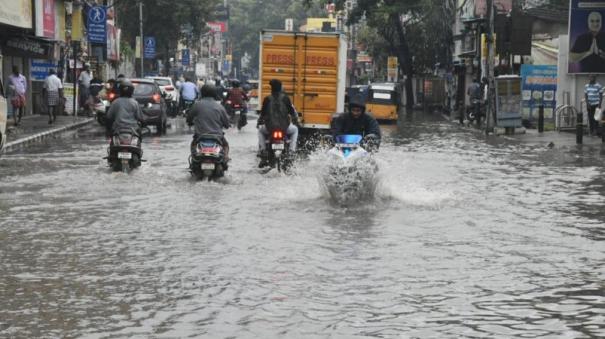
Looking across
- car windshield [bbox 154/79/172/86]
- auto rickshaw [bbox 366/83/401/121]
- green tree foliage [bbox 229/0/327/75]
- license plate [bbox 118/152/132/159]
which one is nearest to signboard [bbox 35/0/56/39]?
car windshield [bbox 154/79/172/86]

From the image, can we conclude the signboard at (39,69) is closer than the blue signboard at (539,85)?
No

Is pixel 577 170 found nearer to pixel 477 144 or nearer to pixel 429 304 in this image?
pixel 477 144

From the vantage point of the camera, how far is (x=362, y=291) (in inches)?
322

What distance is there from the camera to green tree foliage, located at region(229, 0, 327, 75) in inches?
6398

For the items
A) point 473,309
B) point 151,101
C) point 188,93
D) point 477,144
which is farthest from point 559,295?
point 188,93

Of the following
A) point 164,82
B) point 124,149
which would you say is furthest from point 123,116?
point 164,82

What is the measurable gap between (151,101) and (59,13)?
14120mm

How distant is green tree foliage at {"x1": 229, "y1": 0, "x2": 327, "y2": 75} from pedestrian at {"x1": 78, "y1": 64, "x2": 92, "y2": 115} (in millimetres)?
120685

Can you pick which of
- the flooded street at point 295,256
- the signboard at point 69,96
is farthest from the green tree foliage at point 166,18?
the flooded street at point 295,256

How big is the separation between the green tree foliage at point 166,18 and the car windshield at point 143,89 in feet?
137

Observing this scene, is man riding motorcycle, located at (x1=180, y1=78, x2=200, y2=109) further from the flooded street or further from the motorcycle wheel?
the motorcycle wheel

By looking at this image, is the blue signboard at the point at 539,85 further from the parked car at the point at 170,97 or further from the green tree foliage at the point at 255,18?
the green tree foliage at the point at 255,18

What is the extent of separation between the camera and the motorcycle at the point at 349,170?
13.3 meters

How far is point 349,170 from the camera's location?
43.8 ft
